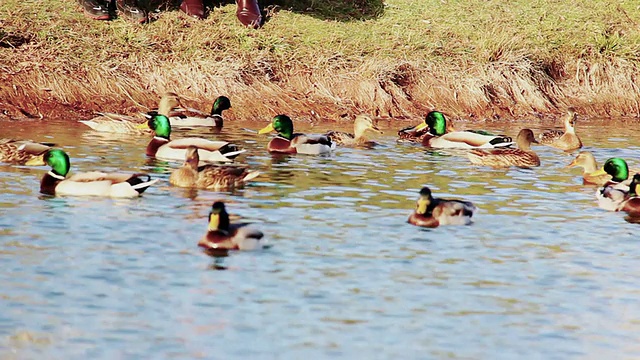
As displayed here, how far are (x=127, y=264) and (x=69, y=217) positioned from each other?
1968 mm

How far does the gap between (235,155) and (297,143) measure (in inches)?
49.5

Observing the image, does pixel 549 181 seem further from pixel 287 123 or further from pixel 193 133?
pixel 193 133

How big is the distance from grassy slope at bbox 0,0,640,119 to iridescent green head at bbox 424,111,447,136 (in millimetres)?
1811

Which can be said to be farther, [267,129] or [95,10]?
[95,10]

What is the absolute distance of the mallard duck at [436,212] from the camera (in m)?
11.7

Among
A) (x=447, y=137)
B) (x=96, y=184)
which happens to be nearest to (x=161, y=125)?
(x=96, y=184)

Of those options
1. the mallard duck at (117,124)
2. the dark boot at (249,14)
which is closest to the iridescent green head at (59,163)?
the mallard duck at (117,124)

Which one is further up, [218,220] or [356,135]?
[356,135]

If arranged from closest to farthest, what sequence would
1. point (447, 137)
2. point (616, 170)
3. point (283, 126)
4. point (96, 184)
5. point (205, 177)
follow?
point (96, 184)
point (205, 177)
point (616, 170)
point (283, 126)
point (447, 137)

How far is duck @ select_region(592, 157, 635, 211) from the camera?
1323 cm

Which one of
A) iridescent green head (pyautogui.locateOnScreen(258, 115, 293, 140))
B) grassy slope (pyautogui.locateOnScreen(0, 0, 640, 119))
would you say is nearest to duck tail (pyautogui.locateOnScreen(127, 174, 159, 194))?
iridescent green head (pyautogui.locateOnScreen(258, 115, 293, 140))

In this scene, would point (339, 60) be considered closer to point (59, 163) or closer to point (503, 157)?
point (503, 157)

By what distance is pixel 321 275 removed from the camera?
9.68m

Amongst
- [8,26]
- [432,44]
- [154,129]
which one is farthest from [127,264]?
[432,44]
